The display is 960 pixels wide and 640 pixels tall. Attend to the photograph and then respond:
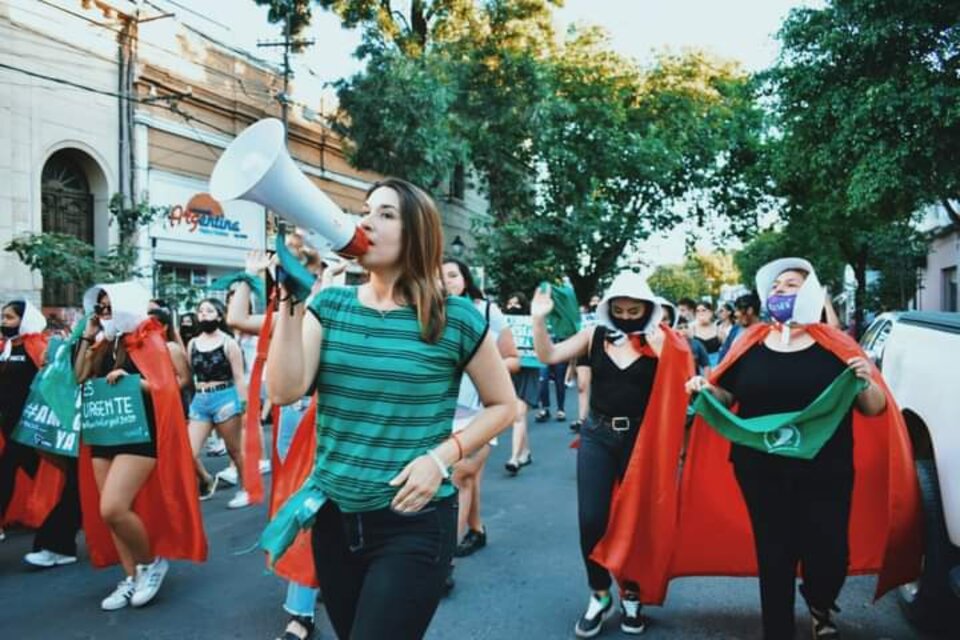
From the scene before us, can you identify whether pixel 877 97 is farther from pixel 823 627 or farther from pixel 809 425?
pixel 823 627

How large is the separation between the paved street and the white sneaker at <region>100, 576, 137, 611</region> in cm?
5

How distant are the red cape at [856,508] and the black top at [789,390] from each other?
Answer: 154 mm

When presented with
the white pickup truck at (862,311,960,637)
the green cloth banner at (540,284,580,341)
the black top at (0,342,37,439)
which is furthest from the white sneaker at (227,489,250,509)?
the white pickup truck at (862,311,960,637)

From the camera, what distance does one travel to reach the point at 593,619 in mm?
4184

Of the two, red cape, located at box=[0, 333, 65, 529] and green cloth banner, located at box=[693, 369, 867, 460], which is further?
red cape, located at box=[0, 333, 65, 529]

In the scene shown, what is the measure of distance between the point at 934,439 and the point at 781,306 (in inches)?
37.1

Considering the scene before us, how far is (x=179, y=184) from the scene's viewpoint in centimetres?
1686

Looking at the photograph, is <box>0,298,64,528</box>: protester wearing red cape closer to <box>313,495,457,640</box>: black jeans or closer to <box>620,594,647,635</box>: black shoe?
<box>620,594,647,635</box>: black shoe

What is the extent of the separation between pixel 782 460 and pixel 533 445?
658 centimetres

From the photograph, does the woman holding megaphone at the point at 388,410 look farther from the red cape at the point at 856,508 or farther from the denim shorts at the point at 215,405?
the denim shorts at the point at 215,405

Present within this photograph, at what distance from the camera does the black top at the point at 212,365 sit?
7.09 m

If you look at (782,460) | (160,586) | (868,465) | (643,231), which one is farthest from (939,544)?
(643,231)

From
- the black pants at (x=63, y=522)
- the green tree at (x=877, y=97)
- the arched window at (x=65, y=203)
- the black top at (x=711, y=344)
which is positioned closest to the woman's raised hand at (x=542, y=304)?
the black pants at (x=63, y=522)

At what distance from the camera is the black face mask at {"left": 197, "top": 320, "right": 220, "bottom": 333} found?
23.3 feet
